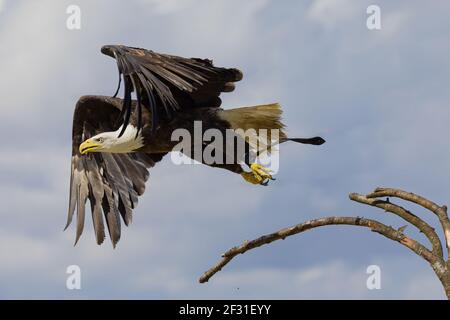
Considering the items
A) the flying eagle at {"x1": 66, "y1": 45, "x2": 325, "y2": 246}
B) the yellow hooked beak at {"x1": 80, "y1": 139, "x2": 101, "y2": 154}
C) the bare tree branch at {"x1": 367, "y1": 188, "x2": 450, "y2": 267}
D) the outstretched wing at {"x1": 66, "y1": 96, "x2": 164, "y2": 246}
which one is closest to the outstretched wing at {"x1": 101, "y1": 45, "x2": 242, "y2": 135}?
the flying eagle at {"x1": 66, "y1": 45, "x2": 325, "y2": 246}

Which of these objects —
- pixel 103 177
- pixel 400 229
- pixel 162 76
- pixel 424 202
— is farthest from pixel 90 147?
pixel 424 202

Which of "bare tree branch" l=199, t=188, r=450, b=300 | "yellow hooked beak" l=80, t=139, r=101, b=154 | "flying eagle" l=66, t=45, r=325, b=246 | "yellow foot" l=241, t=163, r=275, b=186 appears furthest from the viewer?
"yellow hooked beak" l=80, t=139, r=101, b=154

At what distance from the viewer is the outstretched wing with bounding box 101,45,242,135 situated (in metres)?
7.75

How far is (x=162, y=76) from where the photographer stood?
7836 mm

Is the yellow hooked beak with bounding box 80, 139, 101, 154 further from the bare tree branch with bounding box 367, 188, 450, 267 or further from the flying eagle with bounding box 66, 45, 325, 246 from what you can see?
the bare tree branch with bounding box 367, 188, 450, 267

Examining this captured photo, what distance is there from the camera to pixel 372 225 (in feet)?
19.7

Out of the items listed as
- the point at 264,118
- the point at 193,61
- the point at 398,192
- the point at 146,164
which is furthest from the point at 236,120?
the point at 398,192

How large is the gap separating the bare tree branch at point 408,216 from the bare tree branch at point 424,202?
6cm

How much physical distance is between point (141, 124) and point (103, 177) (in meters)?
1.79

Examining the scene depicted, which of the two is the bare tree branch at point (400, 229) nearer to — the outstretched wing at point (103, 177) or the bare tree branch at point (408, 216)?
the bare tree branch at point (408, 216)

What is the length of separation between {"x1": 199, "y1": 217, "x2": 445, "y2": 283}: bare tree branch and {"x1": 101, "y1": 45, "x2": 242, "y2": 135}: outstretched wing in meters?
1.68

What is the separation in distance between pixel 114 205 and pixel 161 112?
73.8 inches

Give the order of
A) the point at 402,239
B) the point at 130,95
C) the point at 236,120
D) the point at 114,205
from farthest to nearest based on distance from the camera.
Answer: the point at 114,205 < the point at 236,120 < the point at 130,95 < the point at 402,239
